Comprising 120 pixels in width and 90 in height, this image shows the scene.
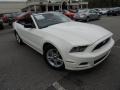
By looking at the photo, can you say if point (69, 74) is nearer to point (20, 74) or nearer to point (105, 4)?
point (20, 74)

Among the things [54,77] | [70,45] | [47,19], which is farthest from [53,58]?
[47,19]

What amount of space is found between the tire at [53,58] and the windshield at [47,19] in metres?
0.85

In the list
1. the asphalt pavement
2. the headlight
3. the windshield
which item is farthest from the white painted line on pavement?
the windshield

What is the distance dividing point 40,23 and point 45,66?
1341 millimetres

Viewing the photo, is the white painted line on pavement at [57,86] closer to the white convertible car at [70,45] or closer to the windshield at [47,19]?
the white convertible car at [70,45]

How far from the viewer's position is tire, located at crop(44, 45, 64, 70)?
3.63 meters

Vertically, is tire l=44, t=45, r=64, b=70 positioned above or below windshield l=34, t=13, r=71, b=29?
below

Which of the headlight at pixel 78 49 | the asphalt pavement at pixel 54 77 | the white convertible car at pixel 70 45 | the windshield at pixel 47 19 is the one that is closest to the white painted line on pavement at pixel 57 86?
the asphalt pavement at pixel 54 77

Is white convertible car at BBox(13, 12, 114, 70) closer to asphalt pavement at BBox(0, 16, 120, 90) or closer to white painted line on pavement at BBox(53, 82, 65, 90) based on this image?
asphalt pavement at BBox(0, 16, 120, 90)

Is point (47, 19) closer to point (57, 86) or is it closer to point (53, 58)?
point (53, 58)

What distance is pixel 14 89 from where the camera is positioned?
3090 millimetres

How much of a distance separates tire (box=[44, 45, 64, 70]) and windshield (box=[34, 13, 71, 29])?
2.79 feet

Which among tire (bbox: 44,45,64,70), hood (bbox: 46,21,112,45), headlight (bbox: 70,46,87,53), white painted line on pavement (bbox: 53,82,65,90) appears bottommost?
white painted line on pavement (bbox: 53,82,65,90)

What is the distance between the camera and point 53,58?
3842mm
